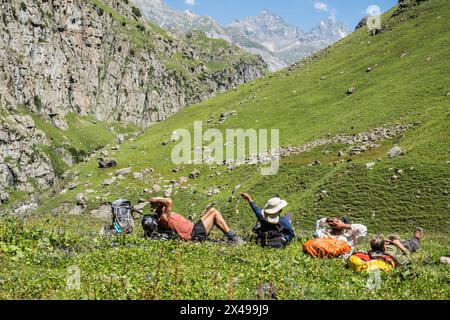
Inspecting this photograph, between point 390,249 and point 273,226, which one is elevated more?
point 273,226

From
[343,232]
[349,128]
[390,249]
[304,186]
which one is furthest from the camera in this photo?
[349,128]

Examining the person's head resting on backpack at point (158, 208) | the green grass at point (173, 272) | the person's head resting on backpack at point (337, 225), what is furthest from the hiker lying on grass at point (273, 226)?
the person's head resting on backpack at point (158, 208)

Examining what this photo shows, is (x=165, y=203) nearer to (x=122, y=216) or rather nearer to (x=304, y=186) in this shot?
(x=122, y=216)

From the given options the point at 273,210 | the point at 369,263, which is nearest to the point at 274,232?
the point at 273,210

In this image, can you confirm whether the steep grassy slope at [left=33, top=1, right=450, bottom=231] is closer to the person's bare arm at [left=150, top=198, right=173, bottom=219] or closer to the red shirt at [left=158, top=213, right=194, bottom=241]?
the red shirt at [left=158, top=213, right=194, bottom=241]

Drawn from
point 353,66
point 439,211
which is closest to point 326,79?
point 353,66

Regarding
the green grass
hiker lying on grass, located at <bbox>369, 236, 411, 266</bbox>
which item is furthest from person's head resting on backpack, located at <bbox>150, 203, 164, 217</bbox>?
hiker lying on grass, located at <bbox>369, 236, 411, 266</bbox>

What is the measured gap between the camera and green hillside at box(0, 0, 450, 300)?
1126cm

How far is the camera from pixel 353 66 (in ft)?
232

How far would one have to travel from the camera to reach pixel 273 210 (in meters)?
18.2

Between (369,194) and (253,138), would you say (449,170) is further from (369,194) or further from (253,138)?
(253,138)

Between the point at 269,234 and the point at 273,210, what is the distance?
108 centimetres

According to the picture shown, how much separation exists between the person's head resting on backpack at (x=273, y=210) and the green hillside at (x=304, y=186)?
1.98 m
